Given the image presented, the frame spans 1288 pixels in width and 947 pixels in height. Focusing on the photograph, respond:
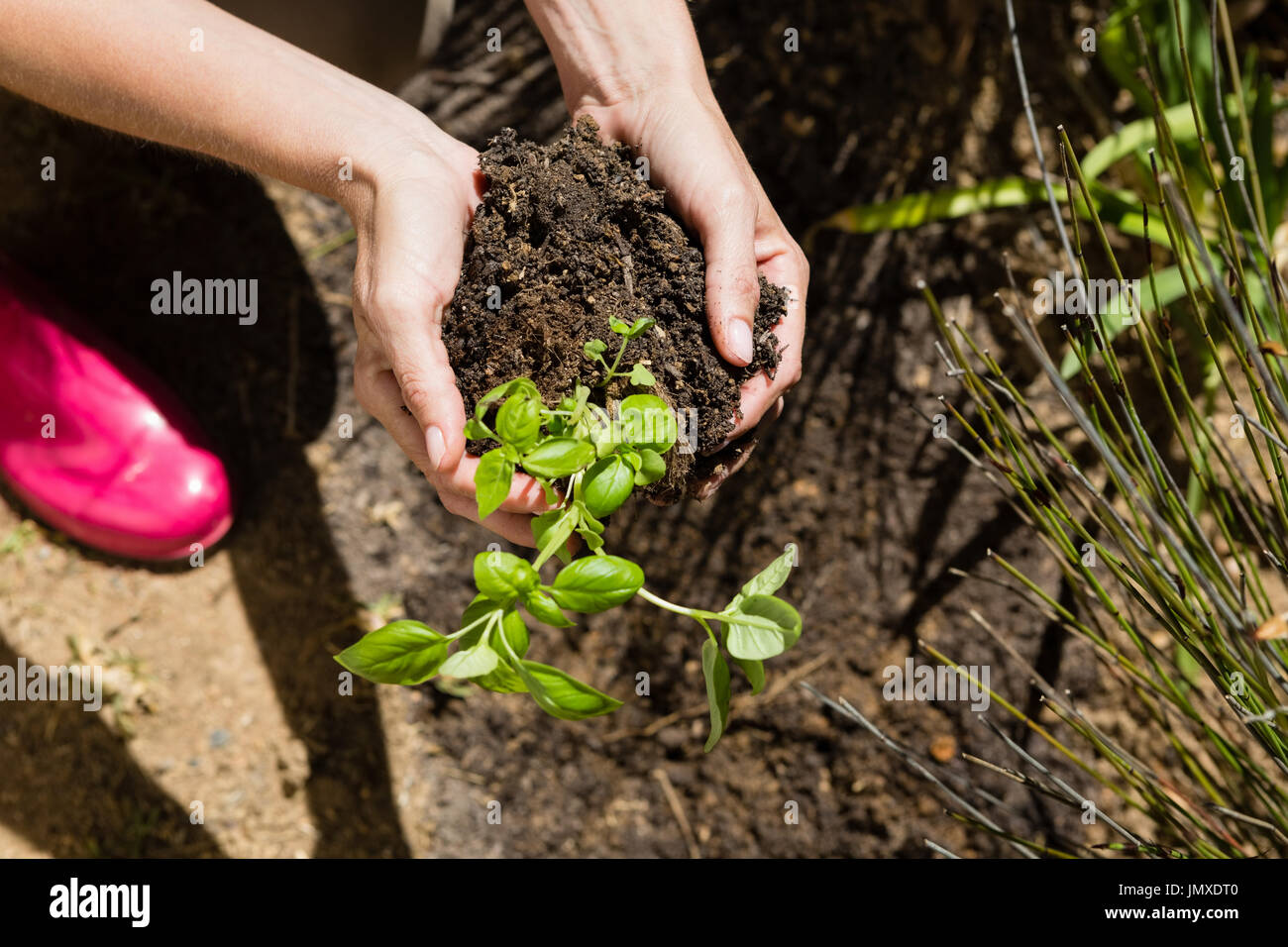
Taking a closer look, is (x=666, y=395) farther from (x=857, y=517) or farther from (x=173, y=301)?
(x=173, y=301)

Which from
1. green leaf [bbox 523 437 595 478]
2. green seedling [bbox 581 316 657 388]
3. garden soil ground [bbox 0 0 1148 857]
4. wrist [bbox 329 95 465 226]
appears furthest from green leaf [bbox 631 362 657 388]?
garden soil ground [bbox 0 0 1148 857]

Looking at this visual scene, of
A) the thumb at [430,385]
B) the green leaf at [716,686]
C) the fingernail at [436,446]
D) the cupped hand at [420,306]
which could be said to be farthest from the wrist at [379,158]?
the green leaf at [716,686]

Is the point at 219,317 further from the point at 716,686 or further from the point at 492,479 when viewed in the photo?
the point at 716,686

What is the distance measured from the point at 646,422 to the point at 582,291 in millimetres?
209

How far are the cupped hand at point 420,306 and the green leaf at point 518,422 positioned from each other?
0.44 ft

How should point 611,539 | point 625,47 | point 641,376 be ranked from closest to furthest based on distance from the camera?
point 641,376 → point 625,47 → point 611,539

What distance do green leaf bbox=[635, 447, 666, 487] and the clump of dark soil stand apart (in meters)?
0.09

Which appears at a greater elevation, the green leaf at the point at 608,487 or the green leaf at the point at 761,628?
the green leaf at the point at 608,487

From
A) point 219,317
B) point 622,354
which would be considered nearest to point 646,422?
point 622,354

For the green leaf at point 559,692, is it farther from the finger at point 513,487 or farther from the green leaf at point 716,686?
the finger at point 513,487

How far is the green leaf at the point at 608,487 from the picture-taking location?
0.72 m

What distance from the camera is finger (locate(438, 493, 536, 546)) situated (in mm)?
945

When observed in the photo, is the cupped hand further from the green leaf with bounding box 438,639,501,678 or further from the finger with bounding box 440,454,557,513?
the green leaf with bounding box 438,639,501,678

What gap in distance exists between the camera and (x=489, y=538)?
1.45 m
